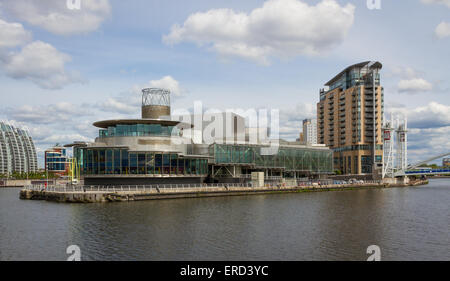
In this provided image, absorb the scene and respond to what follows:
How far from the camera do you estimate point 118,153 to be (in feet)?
291

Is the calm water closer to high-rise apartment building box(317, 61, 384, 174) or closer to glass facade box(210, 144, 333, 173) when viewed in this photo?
glass facade box(210, 144, 333, 173)

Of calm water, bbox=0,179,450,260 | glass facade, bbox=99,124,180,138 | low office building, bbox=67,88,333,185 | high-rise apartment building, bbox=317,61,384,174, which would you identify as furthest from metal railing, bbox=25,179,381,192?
high-rise apartment building, bbox=317,61,384,174

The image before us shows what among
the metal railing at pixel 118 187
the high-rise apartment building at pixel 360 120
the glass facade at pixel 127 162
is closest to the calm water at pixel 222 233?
the metal railing at pixel 118 187

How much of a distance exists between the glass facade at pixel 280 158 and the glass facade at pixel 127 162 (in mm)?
16169

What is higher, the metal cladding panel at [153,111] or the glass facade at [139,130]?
the metal cladding panel at [153,111]

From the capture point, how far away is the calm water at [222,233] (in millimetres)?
33625

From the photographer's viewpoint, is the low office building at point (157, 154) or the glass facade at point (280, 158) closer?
the low office building at point (157, 154)

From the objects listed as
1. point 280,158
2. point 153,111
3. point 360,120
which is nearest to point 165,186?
point 153,111

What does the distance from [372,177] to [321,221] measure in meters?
116

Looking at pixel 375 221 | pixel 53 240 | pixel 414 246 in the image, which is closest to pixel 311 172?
pixel 375 221

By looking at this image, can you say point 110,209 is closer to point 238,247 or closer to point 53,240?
point 53,240

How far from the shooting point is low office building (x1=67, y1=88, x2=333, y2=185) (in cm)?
8856

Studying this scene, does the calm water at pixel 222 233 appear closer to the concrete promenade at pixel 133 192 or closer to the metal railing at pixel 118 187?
the concrete promenade at pixel 133 192

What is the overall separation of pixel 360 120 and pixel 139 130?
4558 inches
